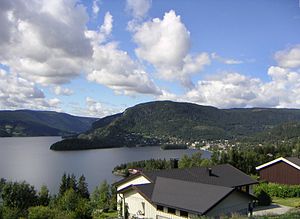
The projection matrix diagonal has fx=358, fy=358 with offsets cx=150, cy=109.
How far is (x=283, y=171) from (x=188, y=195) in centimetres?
1818

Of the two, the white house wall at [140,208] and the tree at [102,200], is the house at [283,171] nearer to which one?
the tree at [102,200]

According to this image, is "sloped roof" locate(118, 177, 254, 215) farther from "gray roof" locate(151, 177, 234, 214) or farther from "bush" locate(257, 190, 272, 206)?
"bush" locate(257, 190, 272, 206)

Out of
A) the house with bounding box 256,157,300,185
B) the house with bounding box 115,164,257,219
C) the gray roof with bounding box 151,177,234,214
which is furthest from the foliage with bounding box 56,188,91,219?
the house with bounding box 256,157,300,185

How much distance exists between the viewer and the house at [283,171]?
1323 inches

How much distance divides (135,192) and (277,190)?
47.2ft

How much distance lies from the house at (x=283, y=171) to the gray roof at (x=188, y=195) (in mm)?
16491

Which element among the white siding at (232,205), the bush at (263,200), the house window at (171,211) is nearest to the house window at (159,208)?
the house window at (171,211)

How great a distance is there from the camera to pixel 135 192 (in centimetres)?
2259

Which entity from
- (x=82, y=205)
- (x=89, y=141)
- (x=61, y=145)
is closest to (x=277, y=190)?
(x=82, y=205)

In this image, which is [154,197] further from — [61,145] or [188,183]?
[61,145]

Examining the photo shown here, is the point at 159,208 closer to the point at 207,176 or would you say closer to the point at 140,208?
the point at 140,208

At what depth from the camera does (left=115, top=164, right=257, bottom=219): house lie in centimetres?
1911

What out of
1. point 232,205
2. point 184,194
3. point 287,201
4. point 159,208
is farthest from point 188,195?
point 287,201

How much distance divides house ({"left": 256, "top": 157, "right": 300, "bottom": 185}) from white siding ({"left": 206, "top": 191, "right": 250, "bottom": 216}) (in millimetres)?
13890
